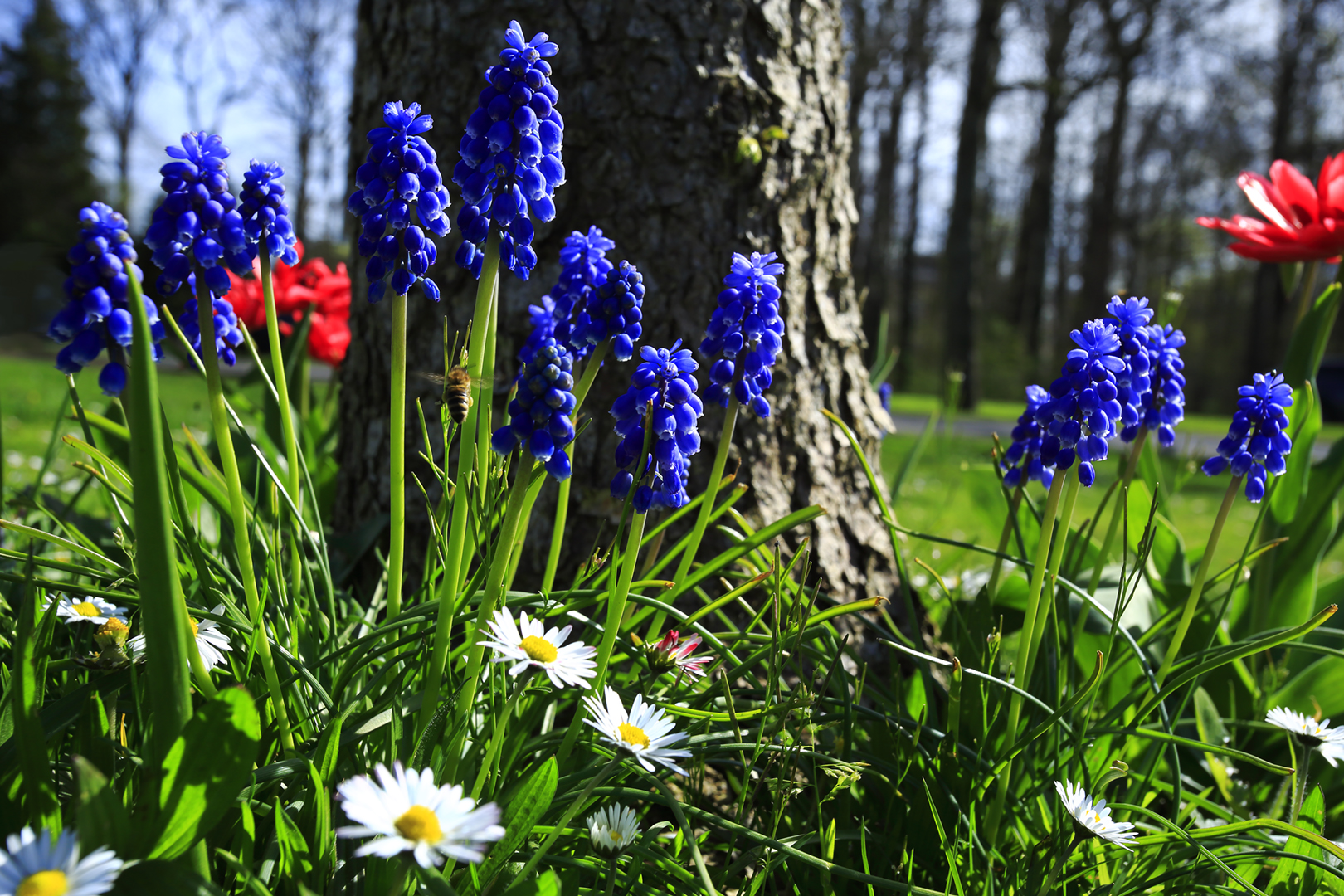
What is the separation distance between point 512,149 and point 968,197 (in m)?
14.3

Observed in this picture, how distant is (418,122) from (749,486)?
1306 mm

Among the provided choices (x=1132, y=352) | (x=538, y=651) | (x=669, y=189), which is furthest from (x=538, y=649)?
(x=669, y=189)

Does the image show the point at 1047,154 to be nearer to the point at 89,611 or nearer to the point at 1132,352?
the point at 1132,352

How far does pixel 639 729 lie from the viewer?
118 cm

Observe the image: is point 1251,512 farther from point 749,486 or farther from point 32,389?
point 32,389

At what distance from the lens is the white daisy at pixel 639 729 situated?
1.09 metres

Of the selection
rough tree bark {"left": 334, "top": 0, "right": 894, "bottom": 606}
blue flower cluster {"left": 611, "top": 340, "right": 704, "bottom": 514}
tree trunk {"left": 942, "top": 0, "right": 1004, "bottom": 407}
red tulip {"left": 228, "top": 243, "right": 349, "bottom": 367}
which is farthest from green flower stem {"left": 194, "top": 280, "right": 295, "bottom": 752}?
tree trunk {"left": 942, "top": 0, "right": 1004, "bottom": 407}

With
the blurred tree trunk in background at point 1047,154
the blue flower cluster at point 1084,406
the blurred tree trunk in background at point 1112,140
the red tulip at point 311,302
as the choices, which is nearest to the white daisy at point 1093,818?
the blue flower cluster at point 1084,406

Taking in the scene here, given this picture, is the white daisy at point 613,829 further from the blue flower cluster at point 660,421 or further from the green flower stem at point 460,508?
the blue flower cluster at point 660,421

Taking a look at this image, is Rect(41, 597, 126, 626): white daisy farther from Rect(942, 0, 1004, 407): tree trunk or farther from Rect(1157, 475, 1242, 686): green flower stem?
Rect(942, 0, 1004, 407): tree trunk

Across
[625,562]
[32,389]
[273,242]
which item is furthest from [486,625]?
[32,389]

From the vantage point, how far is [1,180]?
25422mm

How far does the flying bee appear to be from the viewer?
4.23 feet

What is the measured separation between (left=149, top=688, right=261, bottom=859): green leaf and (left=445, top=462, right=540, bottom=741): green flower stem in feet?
0.89
